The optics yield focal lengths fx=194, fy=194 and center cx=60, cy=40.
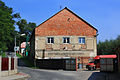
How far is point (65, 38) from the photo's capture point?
3934cm

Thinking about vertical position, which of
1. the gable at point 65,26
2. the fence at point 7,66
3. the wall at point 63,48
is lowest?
the fence at point 7,66

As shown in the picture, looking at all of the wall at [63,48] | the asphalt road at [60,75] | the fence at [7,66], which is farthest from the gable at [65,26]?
the fence at [7,66]

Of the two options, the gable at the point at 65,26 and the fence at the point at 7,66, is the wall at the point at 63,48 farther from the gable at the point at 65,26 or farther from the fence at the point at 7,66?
the fence at the point at 7,66

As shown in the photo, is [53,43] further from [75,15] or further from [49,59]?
[75,15]

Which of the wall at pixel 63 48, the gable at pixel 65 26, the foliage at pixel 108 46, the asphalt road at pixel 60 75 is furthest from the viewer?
the foliage at pixel 108 46

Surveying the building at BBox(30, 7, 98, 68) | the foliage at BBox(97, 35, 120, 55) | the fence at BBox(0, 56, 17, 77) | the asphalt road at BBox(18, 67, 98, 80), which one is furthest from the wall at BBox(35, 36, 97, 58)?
the foliage at BBox(97, 35, 120, 55)

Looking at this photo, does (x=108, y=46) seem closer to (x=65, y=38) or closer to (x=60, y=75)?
(x=65, y=38)

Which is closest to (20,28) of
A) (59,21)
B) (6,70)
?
(59,21)

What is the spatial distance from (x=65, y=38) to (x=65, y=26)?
251 centimetres

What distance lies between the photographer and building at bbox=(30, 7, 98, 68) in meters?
38.5

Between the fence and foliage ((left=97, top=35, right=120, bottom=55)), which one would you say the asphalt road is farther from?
foliage ((left=97, top=35, right=120, bottom=55))

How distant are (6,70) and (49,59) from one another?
581 inches

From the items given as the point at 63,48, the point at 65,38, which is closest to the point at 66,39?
the point at 65,38

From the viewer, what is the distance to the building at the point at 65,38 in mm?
38500
